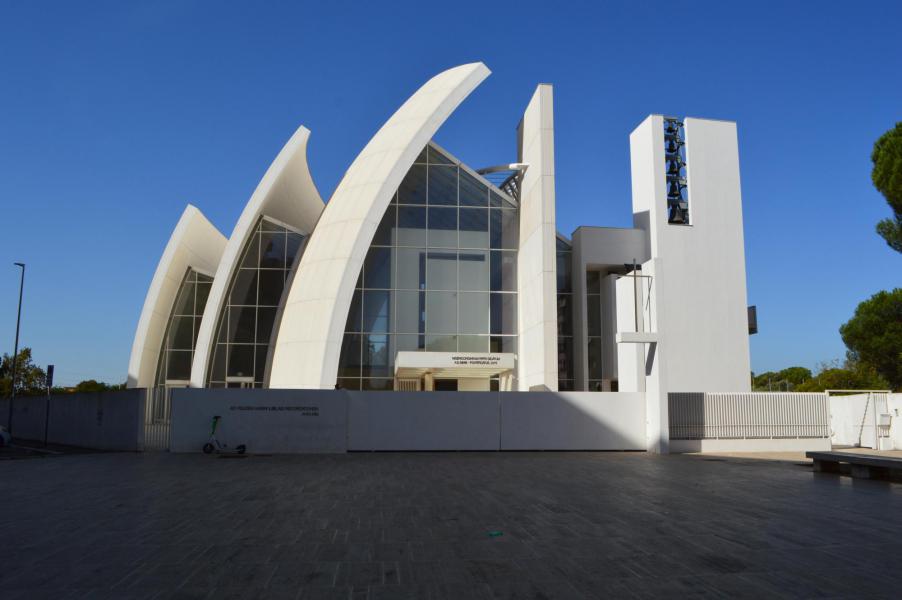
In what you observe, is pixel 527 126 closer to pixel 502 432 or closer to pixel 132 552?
pixel 502 432

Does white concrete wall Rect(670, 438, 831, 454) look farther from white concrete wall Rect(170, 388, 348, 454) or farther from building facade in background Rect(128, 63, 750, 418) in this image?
white concrete wall Rect(170, 388, 348, 454)

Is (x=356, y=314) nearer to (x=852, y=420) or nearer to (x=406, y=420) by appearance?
(x=406, y=420)

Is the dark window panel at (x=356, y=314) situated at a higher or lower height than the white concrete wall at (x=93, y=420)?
higher

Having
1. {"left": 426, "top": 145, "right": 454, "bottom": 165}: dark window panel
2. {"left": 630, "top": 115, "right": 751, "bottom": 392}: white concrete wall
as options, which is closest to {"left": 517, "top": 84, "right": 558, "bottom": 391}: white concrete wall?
{"left": 426, "top": 145, "right": 454, "bottom": 165}: dark window panel

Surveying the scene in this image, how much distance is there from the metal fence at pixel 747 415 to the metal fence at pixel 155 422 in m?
13.2

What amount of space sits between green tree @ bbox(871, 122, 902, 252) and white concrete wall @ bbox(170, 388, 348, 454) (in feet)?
74.1

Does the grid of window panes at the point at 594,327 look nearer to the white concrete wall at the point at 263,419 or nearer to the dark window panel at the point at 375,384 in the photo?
the dark window panel at the point at 375,384

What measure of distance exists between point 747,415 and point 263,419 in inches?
519

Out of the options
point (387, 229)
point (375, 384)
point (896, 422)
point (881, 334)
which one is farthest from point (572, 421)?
point (881, 334)

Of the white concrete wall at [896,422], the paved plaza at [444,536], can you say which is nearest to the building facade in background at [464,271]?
the white concrete wall at [896,422]

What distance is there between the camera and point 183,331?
108 feet

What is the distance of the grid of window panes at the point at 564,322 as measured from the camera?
28.9m

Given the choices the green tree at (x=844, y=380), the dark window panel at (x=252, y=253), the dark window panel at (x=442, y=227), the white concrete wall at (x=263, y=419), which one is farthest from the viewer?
the green tree at (x=844, y=380)

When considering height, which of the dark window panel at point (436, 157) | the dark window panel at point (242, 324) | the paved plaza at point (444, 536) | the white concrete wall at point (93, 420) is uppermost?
the dark window panel at point (436, 157)
